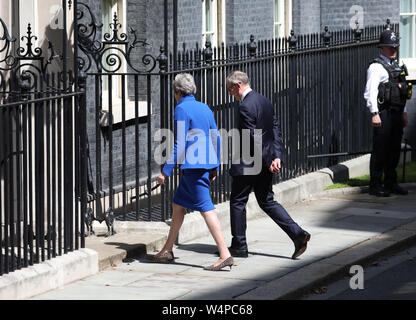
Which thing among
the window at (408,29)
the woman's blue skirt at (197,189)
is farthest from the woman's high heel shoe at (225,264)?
the window at (408,29)

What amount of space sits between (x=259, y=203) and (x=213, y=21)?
6747 mm

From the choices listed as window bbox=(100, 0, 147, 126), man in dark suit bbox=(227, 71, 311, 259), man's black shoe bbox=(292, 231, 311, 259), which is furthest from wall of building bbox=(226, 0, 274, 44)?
man's black shoe bbox=(292, 231, 311, 259)

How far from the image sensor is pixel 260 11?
18.9m

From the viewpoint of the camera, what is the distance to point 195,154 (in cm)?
1048

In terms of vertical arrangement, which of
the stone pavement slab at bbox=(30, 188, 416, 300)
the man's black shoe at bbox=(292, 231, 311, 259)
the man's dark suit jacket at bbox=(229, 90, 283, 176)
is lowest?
the stone pavement slab at bbox=(30, 188, 416, 300)

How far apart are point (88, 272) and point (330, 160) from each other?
256 inches

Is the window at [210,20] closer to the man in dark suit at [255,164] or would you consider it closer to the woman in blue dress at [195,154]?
the man in dark suit at [255,164]

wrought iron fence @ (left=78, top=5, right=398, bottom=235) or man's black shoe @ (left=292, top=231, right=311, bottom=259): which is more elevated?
wrought iron fence @ (left=78, top=5, right=398, bottom=235)

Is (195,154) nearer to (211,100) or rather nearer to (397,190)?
(211,100)

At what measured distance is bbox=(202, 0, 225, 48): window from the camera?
17172 millimetres

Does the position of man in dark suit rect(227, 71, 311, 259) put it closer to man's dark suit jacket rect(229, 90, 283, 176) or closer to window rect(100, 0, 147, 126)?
man's dark suit jacket rect(229, 90, 283, 176)

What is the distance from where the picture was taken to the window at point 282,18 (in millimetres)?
19938

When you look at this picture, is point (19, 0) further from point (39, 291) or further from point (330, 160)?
point (330, 160)

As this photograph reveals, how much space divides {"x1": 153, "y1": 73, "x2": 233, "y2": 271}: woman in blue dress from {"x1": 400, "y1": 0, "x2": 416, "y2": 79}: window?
33.1ft
